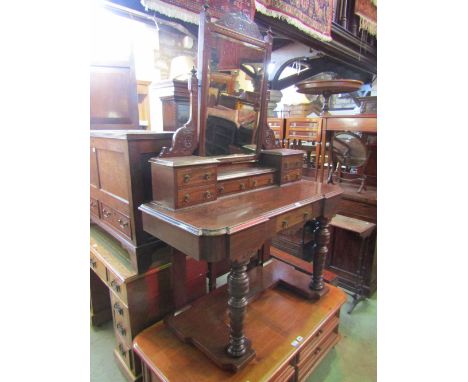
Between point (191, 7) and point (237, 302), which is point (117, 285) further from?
point (191, 7)

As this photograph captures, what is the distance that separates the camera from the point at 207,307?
1676mm

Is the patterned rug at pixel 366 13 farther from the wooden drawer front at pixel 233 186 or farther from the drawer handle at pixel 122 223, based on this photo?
the drawer handle at pixel 122 223

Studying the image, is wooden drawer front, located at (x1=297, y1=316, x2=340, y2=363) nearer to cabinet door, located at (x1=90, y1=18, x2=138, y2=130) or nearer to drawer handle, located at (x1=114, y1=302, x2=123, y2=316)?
drawer handle, located at (x1=114, y1=302, x2=123, y2=316)

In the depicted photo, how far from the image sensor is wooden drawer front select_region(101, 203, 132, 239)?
58.1 inches

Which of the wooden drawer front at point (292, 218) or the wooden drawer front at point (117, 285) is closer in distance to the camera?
the wooden drawer front at point (292, 218)

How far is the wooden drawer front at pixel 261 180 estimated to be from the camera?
1.62 m

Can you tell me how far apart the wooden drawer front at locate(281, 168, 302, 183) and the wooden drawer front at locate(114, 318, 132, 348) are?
1255 mm

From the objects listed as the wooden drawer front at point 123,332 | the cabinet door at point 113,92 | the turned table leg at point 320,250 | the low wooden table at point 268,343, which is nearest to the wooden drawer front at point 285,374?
the low wooden table at point 268,343

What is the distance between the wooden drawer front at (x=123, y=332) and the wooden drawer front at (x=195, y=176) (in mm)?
905

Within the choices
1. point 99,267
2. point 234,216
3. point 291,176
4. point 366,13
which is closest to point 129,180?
point 234,216

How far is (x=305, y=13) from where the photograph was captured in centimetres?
232

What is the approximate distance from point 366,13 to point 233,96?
2.54 metres
